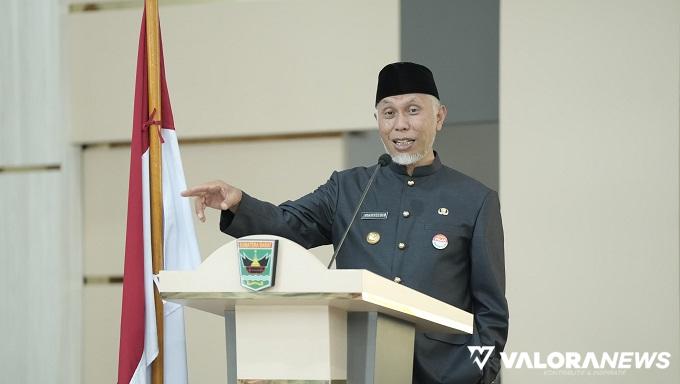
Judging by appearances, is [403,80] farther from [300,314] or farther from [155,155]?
[300,314]

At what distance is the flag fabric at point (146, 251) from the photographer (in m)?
2.81

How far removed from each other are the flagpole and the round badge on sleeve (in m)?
0.86

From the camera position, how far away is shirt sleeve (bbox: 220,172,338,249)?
8.04ft

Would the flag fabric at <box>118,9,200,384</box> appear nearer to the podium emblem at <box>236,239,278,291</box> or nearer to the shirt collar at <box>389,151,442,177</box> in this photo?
the shirt collar at <box>389,151,442,177</box>

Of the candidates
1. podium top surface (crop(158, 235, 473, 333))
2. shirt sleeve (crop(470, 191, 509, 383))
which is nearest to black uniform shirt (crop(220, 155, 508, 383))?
shirt sleeve (crop(470, 191, 509, 383))

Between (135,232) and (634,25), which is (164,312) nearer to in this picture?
(135,232)

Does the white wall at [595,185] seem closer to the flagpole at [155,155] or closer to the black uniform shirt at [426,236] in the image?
the black uniform shirt at [426,236]

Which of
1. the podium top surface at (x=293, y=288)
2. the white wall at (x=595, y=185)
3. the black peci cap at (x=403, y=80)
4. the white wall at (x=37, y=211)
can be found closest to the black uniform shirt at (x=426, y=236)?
the black peci cap at (x=403, y=80)

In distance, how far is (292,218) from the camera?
265 centimetres

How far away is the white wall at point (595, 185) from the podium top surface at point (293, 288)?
6.42 feet

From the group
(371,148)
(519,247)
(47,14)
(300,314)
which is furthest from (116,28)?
(300,314)

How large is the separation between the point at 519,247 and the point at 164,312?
5.18 feet

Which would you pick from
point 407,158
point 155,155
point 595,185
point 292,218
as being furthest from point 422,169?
point 595,185

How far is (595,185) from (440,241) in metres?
1.51
